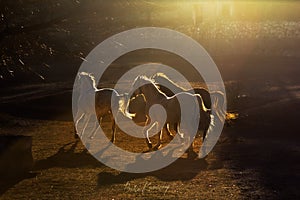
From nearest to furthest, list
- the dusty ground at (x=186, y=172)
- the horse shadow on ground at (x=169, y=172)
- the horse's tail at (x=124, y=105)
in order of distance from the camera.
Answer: the dusty ground at (x=186, y=172)
the horse shadow on ground at (x=169, y=172)
the horse's tail at (x=124, y=105)

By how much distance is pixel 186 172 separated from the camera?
11398 mm

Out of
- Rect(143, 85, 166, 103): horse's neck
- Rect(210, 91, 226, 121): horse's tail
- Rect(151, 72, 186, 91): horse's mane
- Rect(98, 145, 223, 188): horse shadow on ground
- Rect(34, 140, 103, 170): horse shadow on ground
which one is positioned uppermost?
Rect(151, 72, 186, 91): horse's mane

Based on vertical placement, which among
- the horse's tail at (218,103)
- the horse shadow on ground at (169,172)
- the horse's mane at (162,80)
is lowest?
the horse shadow on ground at (169,172)

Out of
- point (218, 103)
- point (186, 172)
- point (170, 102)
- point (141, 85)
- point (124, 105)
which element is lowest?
point (186, 172)

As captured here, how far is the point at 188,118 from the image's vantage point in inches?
502

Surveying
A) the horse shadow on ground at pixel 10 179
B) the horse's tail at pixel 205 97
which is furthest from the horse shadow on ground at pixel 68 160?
the horse's tail at pixel 205 97

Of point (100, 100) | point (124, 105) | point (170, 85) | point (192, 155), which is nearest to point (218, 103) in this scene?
point (170, 85)

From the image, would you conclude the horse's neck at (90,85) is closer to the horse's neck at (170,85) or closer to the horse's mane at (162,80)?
the horse's mane at (162,80)

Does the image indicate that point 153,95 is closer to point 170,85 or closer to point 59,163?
point 170,85

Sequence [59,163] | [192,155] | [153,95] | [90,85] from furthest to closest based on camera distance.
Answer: [90,85] → [153,95] → [192,155] → [59,163]

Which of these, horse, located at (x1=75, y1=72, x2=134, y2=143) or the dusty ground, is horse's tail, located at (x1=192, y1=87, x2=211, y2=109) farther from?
horse, located at (x1=75, y1=72, x2=134, y2=143)

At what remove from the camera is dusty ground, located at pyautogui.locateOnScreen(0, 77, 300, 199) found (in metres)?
9.96

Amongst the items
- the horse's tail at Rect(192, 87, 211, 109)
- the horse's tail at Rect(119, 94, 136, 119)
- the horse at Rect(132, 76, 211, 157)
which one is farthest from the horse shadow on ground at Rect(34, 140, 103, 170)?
the horse's tail at Rect(192, 87, 211, 109)

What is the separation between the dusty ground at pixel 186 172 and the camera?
9.96m
